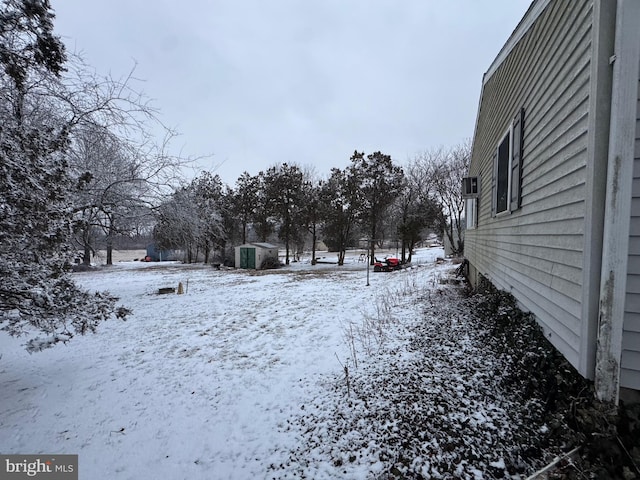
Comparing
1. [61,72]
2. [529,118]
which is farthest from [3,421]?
[529,118]

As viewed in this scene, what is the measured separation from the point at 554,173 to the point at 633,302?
1438 millimetres

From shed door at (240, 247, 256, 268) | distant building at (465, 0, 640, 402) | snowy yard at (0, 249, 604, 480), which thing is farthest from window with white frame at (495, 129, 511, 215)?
shed door at (240, 247, 256, 268)

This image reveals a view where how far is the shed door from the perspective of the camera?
70.5 ft

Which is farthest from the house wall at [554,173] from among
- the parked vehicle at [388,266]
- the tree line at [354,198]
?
the tree line at [354,198]

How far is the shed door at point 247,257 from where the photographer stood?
2148 cm

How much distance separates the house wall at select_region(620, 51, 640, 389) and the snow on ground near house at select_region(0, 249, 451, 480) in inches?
103

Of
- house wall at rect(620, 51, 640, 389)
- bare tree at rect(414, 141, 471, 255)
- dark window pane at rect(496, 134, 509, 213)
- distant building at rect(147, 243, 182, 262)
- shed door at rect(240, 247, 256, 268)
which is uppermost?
bare tree at rect(414, 141, 471, 255)

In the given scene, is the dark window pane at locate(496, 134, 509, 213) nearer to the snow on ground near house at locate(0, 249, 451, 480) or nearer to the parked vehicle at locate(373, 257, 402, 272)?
the snow on ground near house at locate(0, 249, 451, 480)

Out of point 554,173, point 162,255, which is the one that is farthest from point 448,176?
point 162,255

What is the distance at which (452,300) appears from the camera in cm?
634

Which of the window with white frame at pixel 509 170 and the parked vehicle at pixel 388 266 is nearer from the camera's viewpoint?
the window with white frame at pixel 509 170

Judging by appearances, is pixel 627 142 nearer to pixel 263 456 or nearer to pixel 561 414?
pixel 561 414

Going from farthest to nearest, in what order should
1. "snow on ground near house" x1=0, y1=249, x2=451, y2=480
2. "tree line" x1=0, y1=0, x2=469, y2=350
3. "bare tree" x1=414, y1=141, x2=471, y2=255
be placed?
"bare tree" x1=414, y1=141, x2=471, y2=255
"tree line" x1=0, y1=0, x2=469, y2=350
"snow on ground near house" x1=0, y1=249, x2=451, y2=480

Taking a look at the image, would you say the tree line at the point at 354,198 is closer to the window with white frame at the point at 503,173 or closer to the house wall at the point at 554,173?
the window with white frame at the point at 503,173
